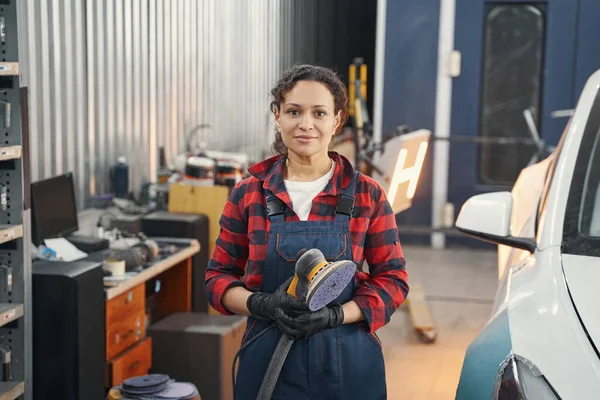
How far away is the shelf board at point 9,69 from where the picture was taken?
322cm

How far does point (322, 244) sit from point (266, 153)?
8.09 metres

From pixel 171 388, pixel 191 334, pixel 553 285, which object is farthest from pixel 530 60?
pixel 553 285

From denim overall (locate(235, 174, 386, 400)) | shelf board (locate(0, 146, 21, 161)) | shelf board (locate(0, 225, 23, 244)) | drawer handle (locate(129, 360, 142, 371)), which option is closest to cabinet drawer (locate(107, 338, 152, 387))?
drawer handle (locate(129, 360, 142, 371))

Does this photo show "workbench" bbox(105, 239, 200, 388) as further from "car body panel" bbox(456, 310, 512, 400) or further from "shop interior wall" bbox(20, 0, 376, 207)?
"car body panel" bbox(456, 310, 512, 400)

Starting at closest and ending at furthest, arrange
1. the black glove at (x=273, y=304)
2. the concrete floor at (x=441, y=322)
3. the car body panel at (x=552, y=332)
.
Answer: the car body panel at (x=552, y=332) < the black glove at (x=273, y=304) < the concrete floor at (x=441, y=322)

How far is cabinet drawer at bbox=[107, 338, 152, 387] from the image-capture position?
4.14m

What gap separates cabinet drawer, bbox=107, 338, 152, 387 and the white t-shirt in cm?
214

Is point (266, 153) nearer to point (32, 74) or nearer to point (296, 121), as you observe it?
point (32, 74)

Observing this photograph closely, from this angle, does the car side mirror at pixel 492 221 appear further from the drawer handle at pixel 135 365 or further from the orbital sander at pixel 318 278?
the drawer handle at pixel 135 365

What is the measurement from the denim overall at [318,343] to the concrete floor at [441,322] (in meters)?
2.65

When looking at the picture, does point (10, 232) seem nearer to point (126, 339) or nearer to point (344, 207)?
point (126, 339)

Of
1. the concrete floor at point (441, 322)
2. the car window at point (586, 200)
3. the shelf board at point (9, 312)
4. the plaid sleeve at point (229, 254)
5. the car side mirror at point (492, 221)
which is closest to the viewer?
the plaid sleeve at point (229, 254)

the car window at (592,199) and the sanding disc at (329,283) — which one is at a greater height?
the car window at (592,199)

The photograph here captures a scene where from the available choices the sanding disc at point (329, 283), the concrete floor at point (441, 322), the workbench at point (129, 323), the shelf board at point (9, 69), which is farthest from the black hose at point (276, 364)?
the concrete floor at point (441, 322)
